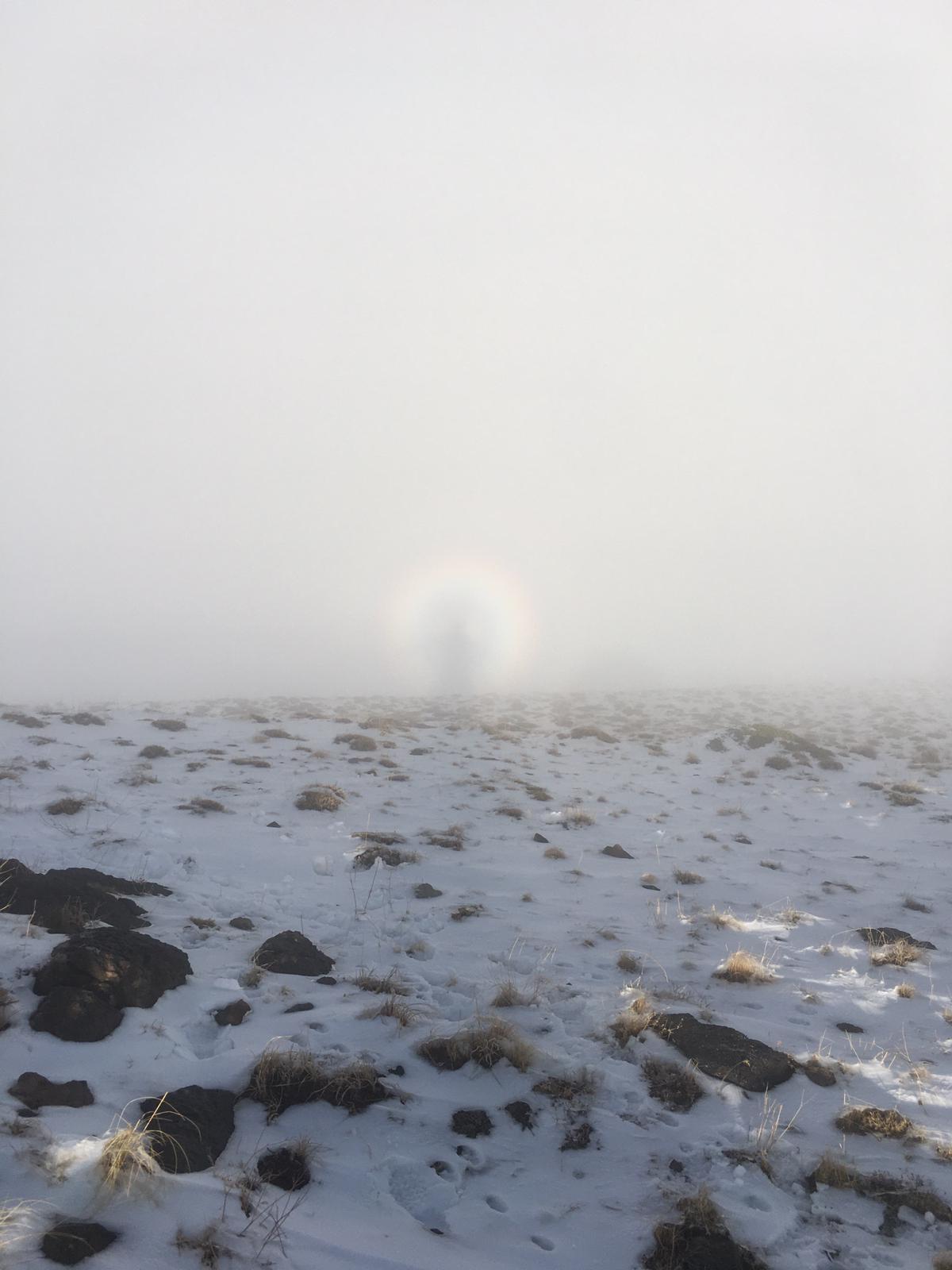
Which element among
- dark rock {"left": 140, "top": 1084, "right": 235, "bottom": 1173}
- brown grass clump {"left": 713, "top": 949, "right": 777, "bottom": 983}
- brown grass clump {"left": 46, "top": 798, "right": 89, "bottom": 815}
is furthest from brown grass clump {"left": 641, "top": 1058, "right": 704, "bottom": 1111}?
brown grass clump {"left": 46, "top": 798, "right": 89, "bottom": 815}

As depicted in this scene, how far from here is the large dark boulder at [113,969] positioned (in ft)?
17.9

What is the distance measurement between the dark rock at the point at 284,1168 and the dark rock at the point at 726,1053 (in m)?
3.31

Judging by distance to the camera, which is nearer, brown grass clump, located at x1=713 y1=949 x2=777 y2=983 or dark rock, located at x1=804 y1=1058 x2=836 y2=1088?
dark rock, located at x1=804 y1=1058 x2=836 y2=1088

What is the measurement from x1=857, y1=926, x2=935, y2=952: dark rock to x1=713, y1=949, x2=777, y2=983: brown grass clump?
7.38 feet

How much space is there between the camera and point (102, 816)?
35.6 feet

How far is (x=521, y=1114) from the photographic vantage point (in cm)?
488

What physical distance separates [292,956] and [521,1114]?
3109 mm

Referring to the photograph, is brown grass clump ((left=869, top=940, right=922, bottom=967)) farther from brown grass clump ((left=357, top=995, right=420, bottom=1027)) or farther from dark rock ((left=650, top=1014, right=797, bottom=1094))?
brown grass clump ((left=357, top=995, right=420, bottom=1027))

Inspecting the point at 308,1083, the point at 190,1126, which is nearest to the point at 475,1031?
the point at 308,1083

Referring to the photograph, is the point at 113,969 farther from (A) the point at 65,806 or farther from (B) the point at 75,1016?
(A) the point at 65,806

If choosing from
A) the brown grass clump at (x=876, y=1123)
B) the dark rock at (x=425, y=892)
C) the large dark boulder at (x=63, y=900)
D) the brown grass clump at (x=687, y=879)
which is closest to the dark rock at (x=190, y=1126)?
the large dark boulder at (x=63, y=900)

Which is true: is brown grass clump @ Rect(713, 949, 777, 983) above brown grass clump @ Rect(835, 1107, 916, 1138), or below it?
below

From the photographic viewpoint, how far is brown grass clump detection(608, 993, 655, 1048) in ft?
19.1

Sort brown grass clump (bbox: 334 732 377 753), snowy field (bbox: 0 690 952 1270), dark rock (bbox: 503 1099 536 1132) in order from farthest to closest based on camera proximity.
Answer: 1. brown grass clump (bbox: 334 732 377 753)
2. dark rock (bbox: 503 1099 536 1132)
3. snowy field (bbox: 0 690 952 1270)
